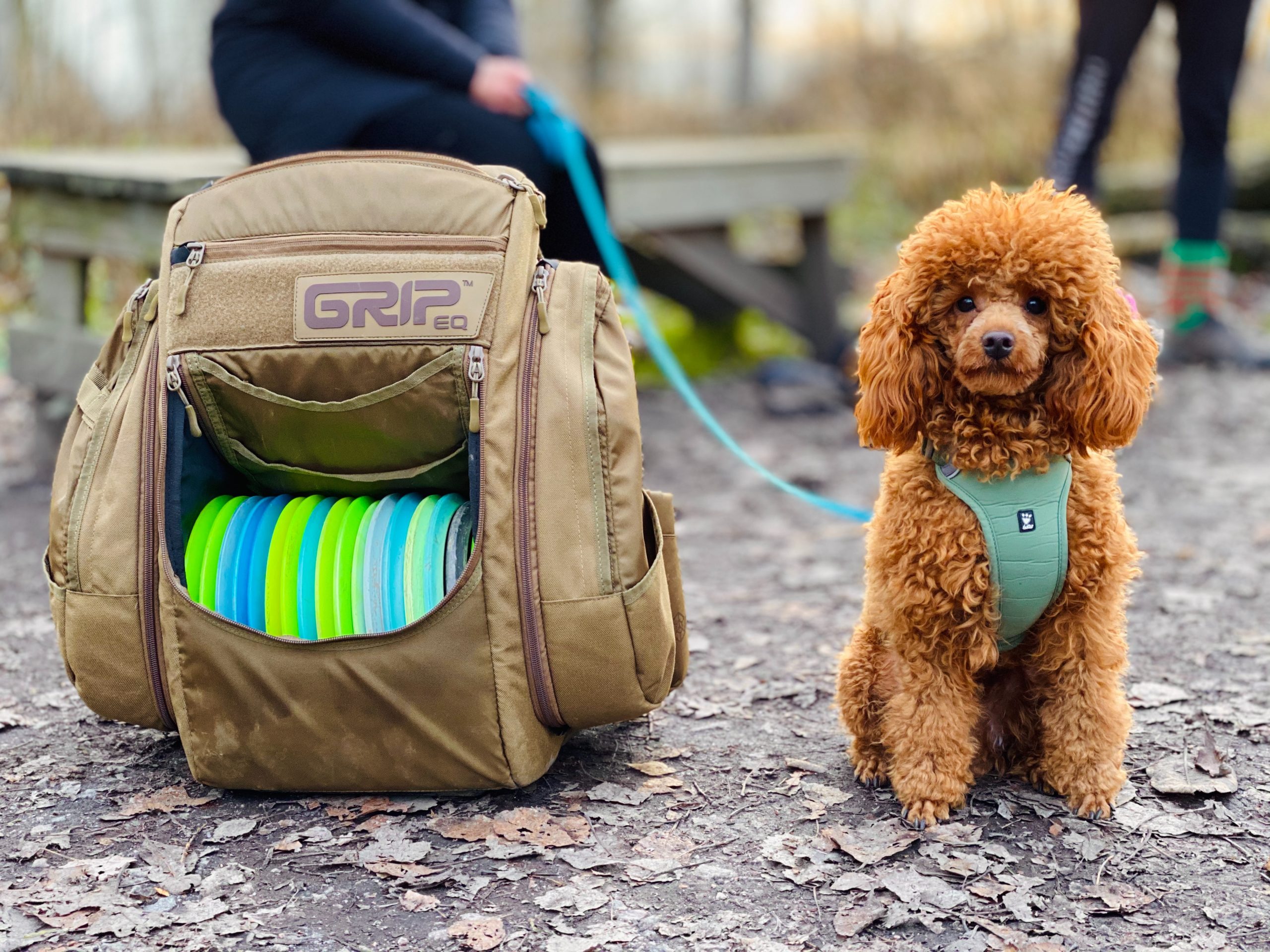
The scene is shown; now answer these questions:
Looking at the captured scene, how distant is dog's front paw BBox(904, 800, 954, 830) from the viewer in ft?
6.64

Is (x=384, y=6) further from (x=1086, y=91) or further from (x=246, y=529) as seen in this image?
(x=1086, y=91)

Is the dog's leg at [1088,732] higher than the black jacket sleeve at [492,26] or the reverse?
the reverse

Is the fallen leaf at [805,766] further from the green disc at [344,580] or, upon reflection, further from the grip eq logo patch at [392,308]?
the grip eq logo patch at [392,308]

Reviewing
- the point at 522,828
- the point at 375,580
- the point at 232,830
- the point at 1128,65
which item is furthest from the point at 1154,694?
the point at 1128,65

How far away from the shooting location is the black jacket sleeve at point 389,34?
3.27 meters

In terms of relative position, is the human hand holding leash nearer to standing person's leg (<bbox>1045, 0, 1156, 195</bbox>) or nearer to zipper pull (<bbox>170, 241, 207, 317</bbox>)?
zipper pull (<bbox>170, 241, 207, 317</bbox>)

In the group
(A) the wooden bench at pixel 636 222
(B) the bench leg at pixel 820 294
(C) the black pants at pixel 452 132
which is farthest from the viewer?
(B) the bench leg at pixel 820 294

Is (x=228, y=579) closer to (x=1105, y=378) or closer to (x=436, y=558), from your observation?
(x=436, y=558)

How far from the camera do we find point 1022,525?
192 cm

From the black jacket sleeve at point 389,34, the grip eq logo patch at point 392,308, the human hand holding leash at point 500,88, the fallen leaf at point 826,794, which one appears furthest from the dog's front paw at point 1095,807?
the black jacket sleeve at point 389,34

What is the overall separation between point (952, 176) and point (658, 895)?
8.92 meters

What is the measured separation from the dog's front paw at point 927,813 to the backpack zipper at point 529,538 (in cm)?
64

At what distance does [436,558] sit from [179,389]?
0.52m

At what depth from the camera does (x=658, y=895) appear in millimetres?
1875
